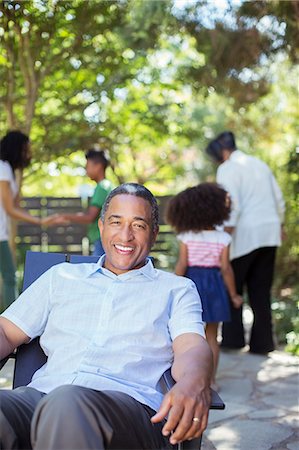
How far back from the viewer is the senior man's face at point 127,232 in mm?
2617

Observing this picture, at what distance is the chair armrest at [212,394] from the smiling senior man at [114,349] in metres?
0.03

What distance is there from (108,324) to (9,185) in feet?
9.34

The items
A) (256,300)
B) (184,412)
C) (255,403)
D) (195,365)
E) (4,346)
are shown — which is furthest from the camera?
(256,300)

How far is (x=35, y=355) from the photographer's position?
8.96 feet

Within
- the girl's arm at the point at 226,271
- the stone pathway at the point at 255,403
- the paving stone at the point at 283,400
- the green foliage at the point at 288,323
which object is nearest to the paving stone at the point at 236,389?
the stone pathway at the point at 255,403

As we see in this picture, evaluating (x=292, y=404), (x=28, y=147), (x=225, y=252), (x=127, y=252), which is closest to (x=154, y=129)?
(x=28, y=147)

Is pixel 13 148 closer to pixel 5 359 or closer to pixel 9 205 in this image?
pixel 9 205

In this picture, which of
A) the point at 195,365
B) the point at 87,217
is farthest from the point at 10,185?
the point at 195,365

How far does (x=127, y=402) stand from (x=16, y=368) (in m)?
0.72

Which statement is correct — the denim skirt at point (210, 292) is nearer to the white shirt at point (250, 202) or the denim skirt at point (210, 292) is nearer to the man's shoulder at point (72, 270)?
the white shirt at point (250, 202)

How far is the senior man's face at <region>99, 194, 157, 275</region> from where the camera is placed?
262 cm

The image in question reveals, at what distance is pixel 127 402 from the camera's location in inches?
86.2

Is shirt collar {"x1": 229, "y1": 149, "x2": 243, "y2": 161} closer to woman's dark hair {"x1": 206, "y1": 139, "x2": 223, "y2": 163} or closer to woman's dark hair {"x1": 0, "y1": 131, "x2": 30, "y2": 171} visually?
woman's dark hair {"x1": 206, "y1": 139, "x2": 223, "y2": 163}

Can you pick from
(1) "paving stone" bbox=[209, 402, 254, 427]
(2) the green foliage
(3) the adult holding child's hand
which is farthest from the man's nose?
(2) the green foliage
